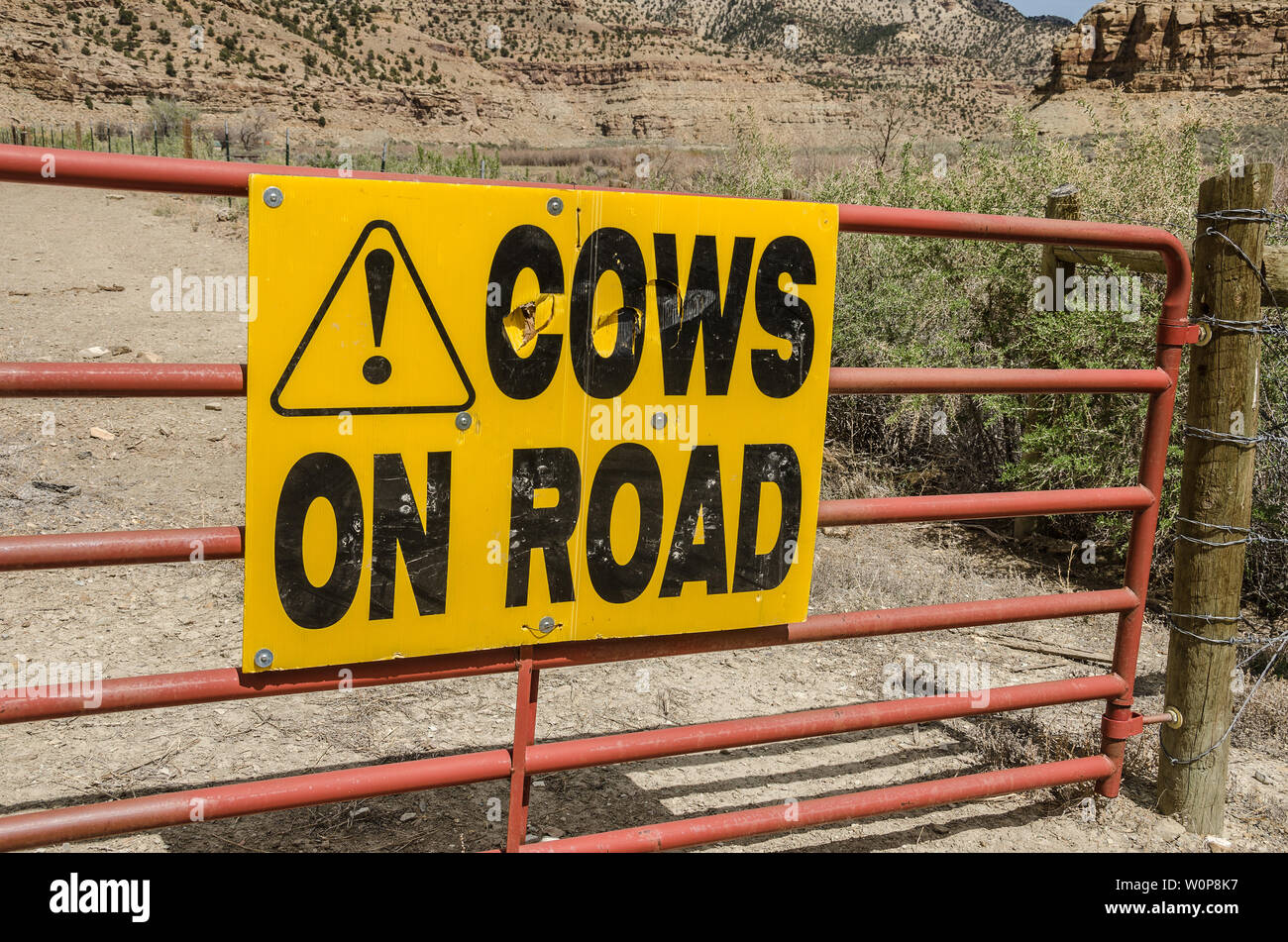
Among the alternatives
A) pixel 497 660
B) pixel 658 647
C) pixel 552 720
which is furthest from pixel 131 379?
pixel 552 720

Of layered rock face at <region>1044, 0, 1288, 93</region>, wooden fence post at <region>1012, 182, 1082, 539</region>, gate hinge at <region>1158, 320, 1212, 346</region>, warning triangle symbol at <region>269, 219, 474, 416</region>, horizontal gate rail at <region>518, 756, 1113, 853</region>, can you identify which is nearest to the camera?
warning triangle symbol at <region>269, 219, 474, 416</region>

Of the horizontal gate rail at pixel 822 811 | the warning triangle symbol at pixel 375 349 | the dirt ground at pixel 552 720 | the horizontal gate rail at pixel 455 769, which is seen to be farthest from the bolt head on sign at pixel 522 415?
the dirt ground at pixel 552 720

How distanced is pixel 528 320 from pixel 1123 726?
2.11 m

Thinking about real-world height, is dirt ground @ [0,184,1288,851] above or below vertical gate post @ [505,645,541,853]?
below

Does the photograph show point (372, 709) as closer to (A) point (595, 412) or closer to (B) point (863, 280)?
(A) point (595, 412)

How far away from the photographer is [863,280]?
7.20m

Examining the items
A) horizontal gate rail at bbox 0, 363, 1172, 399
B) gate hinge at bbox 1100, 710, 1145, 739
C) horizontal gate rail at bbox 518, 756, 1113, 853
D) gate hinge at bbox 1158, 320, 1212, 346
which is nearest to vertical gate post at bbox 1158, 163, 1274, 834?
gate hinge at bbox 1158, 320, 1212, 346

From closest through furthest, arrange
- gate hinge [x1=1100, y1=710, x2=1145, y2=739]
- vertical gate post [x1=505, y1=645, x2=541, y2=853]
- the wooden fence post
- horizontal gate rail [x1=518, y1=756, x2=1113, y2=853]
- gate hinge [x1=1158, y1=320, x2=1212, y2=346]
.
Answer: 1. vertical gate post [x1=505, y1=645, x2=541, y2=853]
2. horizontal gate rail [x1=518, y1=756, x2=1113, y2=853]
3. gate hinge [x1=1158, y1=320, x2=1212, y2=346]
4. gate hinge [x1=1100, y1=710, x2=1145, y2=739]
5. the wooden fence post

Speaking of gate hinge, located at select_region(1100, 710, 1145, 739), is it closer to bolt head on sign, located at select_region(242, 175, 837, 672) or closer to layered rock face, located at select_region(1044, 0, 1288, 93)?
bolt head on sign, located at select_region(242, 175, 837, 672)

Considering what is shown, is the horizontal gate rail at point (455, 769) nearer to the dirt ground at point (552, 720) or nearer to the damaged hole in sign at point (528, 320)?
the dirt ground at point (552, 720)

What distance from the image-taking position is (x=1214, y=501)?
283 cm

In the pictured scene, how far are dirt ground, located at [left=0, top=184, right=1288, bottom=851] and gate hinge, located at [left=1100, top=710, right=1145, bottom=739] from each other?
0.28 metres

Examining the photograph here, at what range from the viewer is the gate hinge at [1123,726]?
9.34 feet

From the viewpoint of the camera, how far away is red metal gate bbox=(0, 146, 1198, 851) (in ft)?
5.88
